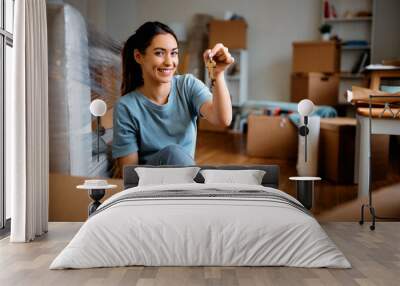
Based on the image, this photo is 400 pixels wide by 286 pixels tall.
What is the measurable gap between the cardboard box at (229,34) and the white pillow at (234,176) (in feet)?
3.62

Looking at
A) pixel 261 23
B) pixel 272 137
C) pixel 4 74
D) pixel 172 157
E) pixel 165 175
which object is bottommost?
pixel 165 175

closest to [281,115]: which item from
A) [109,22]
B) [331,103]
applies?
[331,103]

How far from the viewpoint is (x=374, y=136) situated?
5.68m

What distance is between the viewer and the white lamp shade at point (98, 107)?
18.6ft

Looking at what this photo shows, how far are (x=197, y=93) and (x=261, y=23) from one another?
852mm

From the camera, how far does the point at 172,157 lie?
5.68m

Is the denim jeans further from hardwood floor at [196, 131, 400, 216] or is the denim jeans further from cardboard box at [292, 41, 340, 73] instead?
cardboard box at [292, 41, 340, 73]

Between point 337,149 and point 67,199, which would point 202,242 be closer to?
point 337,149

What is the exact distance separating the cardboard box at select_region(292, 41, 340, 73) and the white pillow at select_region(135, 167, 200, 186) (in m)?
1.30

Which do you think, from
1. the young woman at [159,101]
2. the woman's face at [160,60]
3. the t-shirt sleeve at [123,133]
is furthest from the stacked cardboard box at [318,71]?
the t-shirt sleeve at [123,133]

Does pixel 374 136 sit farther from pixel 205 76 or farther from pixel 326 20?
pixel 205 76

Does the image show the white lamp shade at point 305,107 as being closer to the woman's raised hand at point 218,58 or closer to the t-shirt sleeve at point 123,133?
the woman's raised hand at point 218,58

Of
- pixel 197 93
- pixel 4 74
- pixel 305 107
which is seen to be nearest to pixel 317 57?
pixel 305 107

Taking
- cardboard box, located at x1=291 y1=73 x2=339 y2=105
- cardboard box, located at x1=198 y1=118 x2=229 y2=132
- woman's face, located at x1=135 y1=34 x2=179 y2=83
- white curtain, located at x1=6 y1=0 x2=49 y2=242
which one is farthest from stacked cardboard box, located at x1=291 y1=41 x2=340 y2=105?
white curtain, located at x1=6 y1=0 x2=49 y2=242
